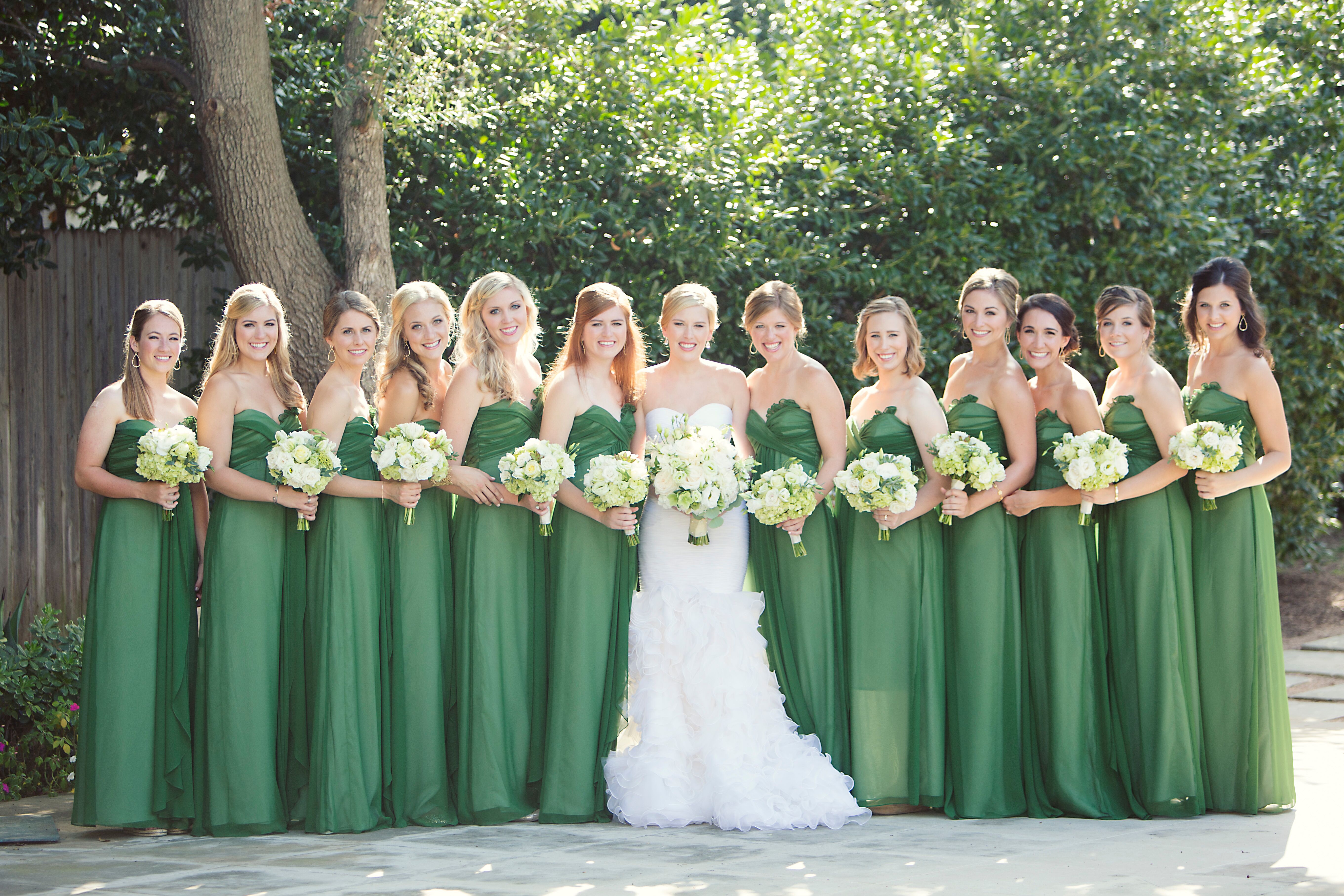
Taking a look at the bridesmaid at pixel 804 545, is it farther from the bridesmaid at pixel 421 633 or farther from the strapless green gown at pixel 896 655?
the bridesmaid at pixel 421 633

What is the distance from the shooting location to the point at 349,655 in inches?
214

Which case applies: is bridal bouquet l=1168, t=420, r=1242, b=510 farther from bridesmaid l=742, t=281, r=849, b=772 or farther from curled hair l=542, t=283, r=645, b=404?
curled hair l=542, t=283, r=645, b=404

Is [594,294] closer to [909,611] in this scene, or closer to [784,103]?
[909,611]

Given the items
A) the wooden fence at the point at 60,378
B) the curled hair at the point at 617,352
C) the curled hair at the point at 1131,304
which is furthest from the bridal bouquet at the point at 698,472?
the wooden fence at the point at 60,378

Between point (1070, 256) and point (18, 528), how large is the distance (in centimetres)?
713

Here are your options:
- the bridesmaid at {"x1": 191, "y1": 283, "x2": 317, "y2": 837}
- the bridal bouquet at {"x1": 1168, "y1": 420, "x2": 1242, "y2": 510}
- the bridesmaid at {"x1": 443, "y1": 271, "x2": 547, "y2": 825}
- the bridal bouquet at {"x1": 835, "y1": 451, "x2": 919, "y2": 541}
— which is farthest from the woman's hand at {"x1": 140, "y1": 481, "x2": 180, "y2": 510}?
the bridal bouquet at {"x1": 1168, "y1": 420, "x2": 1242, "y2": 510}

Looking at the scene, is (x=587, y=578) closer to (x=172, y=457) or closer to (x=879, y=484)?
(x=879, y=484)

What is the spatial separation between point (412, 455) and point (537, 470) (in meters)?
0.51

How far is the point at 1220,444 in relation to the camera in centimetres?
536

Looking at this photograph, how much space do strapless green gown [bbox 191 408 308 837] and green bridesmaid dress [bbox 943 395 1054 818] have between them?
277 centimetres

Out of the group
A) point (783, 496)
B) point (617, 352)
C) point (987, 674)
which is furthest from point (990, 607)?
point (617, 352)

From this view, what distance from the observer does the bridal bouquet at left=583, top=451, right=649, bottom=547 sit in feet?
17.6

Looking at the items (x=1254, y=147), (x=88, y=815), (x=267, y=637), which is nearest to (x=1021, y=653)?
(x=267, y=637)

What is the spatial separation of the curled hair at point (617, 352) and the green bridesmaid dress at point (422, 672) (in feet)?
2.68
